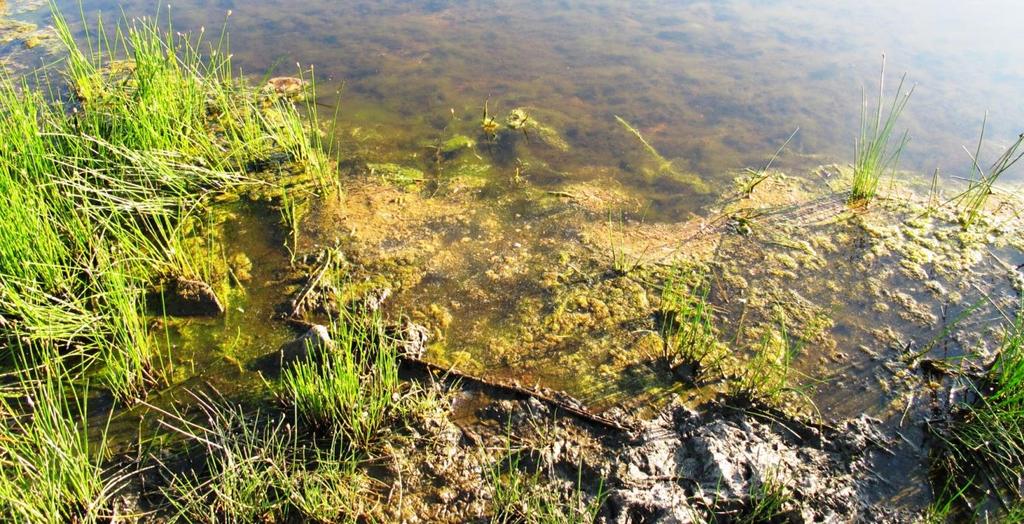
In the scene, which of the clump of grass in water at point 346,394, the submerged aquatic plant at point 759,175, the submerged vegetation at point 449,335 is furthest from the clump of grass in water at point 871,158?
the clump of grass in water at point 346,394

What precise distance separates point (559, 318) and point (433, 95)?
258 cm

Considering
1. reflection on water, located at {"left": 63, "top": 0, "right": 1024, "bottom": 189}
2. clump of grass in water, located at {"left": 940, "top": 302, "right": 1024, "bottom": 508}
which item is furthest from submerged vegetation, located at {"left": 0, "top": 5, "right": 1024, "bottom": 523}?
reflection on water, located at {"left": 63, "top": 0, "right": 1024, "bottom": 189}

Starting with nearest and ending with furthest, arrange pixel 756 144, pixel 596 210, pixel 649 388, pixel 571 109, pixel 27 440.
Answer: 1. pixel 27 440
2. pixel 649 388
3. pixel 596 210
4. pixel 756 144
5. pixel 571 109

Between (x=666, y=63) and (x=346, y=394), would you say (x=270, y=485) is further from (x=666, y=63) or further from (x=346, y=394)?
(x=666, y=63)

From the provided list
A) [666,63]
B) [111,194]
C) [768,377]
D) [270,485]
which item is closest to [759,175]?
[768,377]

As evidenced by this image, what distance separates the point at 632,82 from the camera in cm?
466

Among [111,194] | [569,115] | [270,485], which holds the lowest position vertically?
[270,485]

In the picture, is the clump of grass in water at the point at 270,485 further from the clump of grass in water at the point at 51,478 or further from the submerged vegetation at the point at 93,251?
the clump of grass in water at the point at 51,478

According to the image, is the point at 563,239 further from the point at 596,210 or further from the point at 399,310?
the point at 399,310

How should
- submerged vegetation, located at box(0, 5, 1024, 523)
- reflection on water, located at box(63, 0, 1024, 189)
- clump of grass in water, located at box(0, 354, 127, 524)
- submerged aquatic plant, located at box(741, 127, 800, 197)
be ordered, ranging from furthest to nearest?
reflection on water, located at box(63, 0, 1024, 189) < submerged aquatic plant, located at box(741, 127, 800, 197) < submerged vegetation, located at box(0, 5, 1024, 523) < clump of grass in water, located at box(0, 354, 127, 524)

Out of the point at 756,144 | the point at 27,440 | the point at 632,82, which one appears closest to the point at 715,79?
the point at 632,82

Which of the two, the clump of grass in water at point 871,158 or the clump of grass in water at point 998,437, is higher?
the clump of grass in water at point 871,158

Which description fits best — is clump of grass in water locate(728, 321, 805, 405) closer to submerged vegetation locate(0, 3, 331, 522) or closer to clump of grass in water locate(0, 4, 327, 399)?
submerged vegetation locate(0, 3, 331, 522)

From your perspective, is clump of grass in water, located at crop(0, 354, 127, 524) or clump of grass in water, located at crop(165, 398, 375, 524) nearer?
clump of grass in water, located at crop(0, 354, 127, 524)
